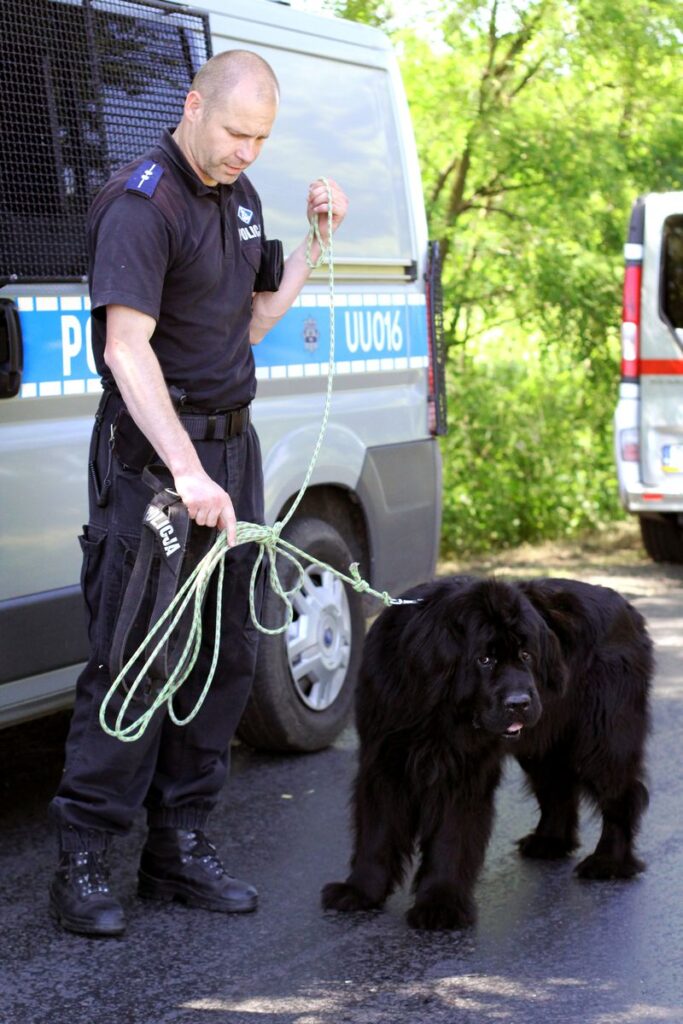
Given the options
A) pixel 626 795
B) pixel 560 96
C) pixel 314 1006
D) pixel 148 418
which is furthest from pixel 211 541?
pixel 560 96

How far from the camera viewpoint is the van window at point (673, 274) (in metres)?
8.84

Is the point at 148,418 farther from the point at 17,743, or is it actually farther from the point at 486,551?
the point at 486,551

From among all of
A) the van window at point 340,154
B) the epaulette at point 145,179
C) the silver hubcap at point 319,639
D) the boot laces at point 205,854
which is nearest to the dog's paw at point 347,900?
the boot laces at point 205,854

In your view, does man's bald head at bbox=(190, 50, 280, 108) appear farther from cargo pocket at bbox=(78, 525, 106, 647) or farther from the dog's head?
the dog's head

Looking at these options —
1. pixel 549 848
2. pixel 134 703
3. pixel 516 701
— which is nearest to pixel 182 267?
pixel 134 703

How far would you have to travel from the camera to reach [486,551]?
10172mm

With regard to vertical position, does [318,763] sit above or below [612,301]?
below

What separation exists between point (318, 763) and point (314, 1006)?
2.09 meters

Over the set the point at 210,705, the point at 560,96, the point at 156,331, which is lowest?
the point at 210,705

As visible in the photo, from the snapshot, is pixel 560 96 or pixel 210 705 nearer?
pixel 210 705

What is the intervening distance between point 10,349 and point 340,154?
186 cm

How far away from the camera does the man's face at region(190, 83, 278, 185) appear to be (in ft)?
11.3

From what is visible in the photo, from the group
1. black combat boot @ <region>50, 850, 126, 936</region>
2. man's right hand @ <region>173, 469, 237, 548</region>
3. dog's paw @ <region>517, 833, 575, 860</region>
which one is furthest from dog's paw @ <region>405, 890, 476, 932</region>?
man's right hand @ <region>173, 469, 237, 548</region>

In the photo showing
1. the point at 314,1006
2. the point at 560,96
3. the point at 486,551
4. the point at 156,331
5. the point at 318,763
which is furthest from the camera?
the point at 486,551
